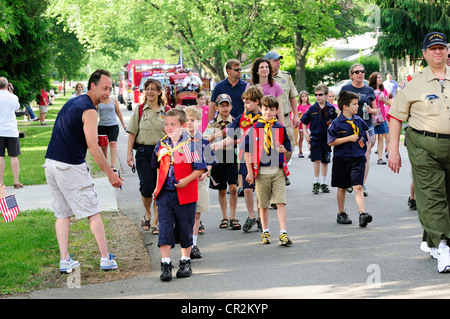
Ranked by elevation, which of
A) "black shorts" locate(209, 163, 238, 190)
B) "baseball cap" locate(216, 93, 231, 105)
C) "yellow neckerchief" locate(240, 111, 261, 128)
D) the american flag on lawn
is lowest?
"black shorts" locate(209, 163, 238, 190)

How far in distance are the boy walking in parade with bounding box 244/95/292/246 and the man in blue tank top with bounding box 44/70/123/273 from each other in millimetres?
1969

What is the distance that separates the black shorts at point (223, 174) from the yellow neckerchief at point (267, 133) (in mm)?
1074

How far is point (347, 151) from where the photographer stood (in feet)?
31.9

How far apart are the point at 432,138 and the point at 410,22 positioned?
21.0m

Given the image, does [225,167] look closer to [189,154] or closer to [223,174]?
[223,174]

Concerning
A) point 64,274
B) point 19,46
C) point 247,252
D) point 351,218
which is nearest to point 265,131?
point 247,252

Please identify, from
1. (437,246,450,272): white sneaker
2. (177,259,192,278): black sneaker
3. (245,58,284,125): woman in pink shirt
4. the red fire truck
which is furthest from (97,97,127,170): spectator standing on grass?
the red fire truck

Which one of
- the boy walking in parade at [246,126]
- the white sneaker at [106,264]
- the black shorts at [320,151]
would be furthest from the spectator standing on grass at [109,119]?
the white sneaker at [106,264]

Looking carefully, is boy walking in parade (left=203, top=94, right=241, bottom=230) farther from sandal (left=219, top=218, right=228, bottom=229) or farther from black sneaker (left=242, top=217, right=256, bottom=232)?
black sneaker (left=242, top=217, right=256, bottom=232)

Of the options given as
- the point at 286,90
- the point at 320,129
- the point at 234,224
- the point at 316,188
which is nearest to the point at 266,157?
the point at 234,224

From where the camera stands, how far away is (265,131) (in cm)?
864

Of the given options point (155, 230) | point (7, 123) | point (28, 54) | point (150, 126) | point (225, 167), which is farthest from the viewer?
point (28, 54)

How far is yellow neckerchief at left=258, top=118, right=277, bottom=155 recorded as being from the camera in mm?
8586

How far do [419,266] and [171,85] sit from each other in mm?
26690
